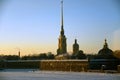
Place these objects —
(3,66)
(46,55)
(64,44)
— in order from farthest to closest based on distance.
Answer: (46,55)
(64,44)
(3,66)

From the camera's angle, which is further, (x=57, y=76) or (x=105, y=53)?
(x=105, y=53)

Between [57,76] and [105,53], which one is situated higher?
[105,53]

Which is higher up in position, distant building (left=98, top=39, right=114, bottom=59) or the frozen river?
distant building (left=98, top=39, right=114, bottom=59)

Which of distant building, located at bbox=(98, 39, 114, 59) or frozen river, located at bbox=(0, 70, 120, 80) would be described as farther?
distant building, located at bbox=(98, 39, 114, 59)

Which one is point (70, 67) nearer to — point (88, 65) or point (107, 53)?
point (88, 65)

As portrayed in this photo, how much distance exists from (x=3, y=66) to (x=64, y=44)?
698 inches

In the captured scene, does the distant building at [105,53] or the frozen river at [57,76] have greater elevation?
the distant building at [105,53]

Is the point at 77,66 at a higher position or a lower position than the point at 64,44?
lower

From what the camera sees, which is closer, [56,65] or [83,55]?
[56,65]

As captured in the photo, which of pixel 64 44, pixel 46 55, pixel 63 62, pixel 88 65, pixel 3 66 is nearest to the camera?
pixel 88 65

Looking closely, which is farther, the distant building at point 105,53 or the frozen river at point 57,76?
the distant building at point 105,53

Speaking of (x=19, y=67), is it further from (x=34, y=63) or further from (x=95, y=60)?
(x=95, y=60)

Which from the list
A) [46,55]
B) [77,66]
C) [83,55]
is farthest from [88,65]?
[46,55]

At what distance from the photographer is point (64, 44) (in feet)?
317
